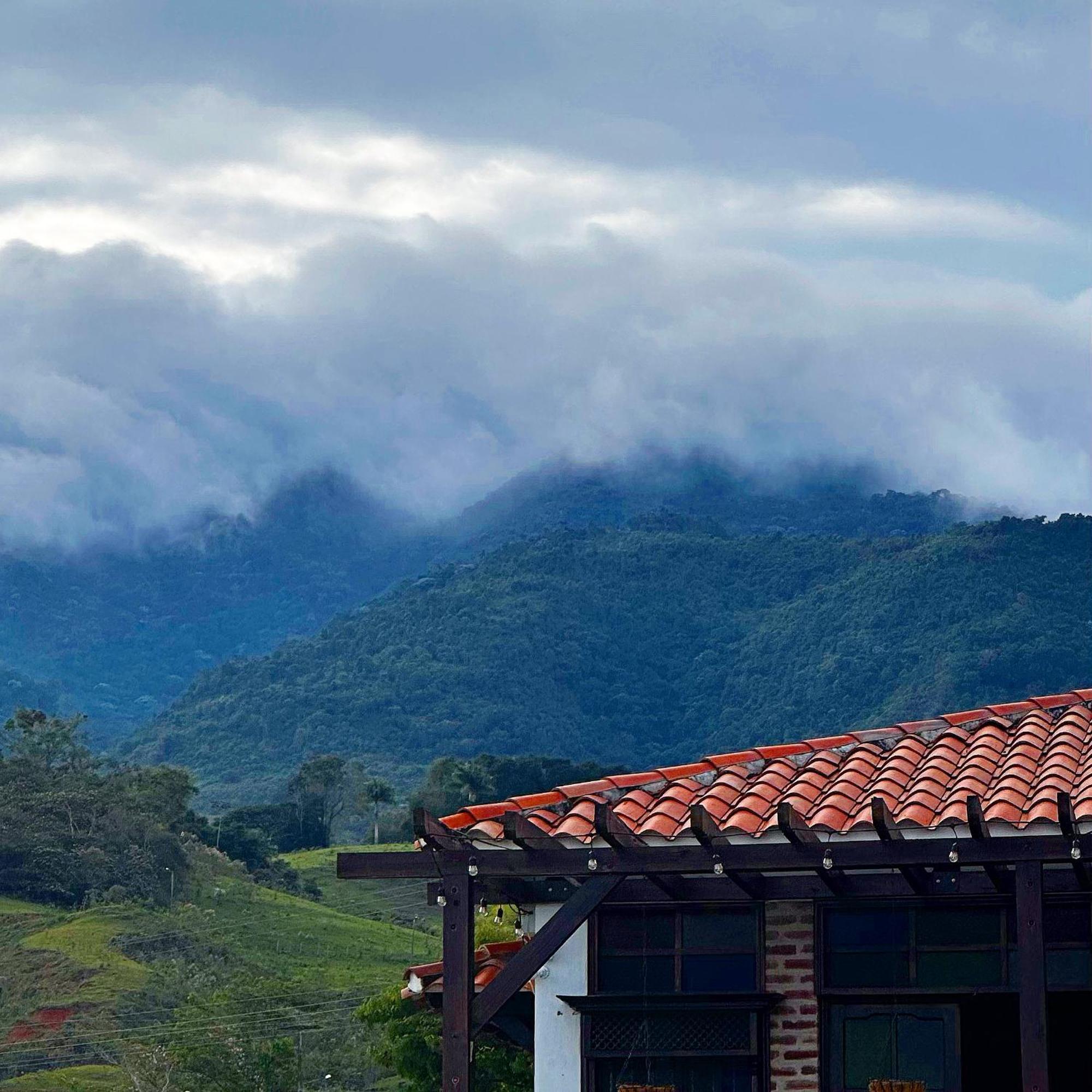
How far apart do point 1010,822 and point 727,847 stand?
1285 millimetres

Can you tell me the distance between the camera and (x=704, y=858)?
9383 millimetres

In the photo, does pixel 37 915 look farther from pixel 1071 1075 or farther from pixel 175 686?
pixel 175 686

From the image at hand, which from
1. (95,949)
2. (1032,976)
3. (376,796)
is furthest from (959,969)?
(376,796)

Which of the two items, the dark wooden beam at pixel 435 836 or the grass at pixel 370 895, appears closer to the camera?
the dark wooden beam at pixel 435 836

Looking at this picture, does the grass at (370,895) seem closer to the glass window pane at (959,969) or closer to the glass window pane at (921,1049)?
the glass window pane at (921,1049)

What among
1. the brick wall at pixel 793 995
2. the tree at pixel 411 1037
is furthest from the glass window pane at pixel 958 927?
the tree at pixel 411 1037

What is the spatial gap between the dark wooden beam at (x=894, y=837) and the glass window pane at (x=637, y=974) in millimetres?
1506

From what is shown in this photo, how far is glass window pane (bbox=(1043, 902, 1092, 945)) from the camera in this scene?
33.3ft

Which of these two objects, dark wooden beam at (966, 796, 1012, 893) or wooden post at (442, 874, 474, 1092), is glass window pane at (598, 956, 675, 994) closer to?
wooden post at (442, 874, 474, 1092)

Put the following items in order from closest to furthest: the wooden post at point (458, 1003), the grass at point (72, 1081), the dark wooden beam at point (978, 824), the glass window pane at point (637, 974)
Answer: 1. the dark wooden beam at point (978, 824)
2. the wooden post at point (458, 1003)
3. the glass window pane at point (637, 974)
4. the grass at point (72, 1081)

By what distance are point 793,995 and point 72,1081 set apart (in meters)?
41.0

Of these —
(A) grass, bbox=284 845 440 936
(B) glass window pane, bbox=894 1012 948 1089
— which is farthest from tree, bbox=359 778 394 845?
(B) glass window pane, bbox=894 1012 948 1089

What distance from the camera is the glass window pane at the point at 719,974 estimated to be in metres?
10.6

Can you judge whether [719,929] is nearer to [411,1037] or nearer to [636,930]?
[636,930]
